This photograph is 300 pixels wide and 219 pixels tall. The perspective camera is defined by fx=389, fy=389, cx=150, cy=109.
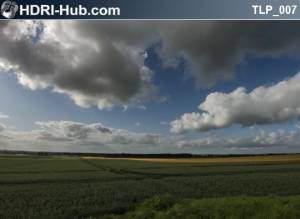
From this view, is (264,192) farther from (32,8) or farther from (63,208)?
(32,8)

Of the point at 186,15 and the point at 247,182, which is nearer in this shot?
the point at 186,15

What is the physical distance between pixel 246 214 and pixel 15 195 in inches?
752

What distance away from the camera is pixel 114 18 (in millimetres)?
18578

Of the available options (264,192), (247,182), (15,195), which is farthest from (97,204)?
(247,182)

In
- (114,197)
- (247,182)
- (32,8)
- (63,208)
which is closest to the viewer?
(32,8)

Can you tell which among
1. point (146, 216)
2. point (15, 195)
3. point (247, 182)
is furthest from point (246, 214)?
point (247, 182)

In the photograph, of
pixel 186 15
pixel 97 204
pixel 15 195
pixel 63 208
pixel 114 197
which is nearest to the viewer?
pixel 186 15

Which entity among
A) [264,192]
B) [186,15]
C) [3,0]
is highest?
[3,0]

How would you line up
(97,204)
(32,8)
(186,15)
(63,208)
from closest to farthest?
1. (186,15)
2. (32,8)
3. (63,208)
4. (97,204)

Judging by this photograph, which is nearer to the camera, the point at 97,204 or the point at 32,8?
the point at 32,8

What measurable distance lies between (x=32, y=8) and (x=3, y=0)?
6.29 ft

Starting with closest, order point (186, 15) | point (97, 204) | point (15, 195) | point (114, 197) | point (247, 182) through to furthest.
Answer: point (186, 15) → point (97, 204) → point (114, 197) → point (15, 195) → point (247, 182)

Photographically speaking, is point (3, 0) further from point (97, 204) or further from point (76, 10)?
point (97, 204)

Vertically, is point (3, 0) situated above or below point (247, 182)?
above
